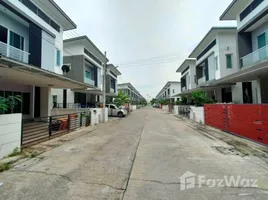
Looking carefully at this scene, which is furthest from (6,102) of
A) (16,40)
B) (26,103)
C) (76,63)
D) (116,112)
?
(116,112)

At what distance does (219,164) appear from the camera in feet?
16.6

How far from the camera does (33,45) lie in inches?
567

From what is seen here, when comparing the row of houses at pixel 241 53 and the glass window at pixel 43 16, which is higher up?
the glass window at pixel 43 16

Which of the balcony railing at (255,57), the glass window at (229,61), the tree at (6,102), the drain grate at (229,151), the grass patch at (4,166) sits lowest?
the drain grate at (229,151)

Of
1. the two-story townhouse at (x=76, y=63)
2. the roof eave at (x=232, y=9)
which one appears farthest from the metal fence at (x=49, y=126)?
the roof eave at (x=232, y=9)

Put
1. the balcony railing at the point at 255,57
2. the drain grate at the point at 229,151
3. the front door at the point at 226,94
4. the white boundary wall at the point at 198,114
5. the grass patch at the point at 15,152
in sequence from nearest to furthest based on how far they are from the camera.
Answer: the grass patch at the point at 15,152
the drain grate at the point at 229,151
the balcony railing at the point at 255,57
the white boundary wall at the point at 198,114
the front door at the point at 226,94

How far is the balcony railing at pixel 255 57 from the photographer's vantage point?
13117 mm

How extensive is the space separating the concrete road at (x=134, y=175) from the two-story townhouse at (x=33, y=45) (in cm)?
643

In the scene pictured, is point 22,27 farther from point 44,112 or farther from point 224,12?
point 224,12

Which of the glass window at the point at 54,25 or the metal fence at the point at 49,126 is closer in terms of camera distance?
the metal fence at the point at 49,126

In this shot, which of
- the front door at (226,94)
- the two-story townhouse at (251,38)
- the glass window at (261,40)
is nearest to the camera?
the two-story townhouse at (251,38)

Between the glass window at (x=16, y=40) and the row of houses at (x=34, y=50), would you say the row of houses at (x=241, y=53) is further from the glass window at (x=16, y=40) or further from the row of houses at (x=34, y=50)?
the glass window at (x=16, y=40)

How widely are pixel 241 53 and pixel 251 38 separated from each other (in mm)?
1756

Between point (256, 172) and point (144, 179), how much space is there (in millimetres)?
3094
